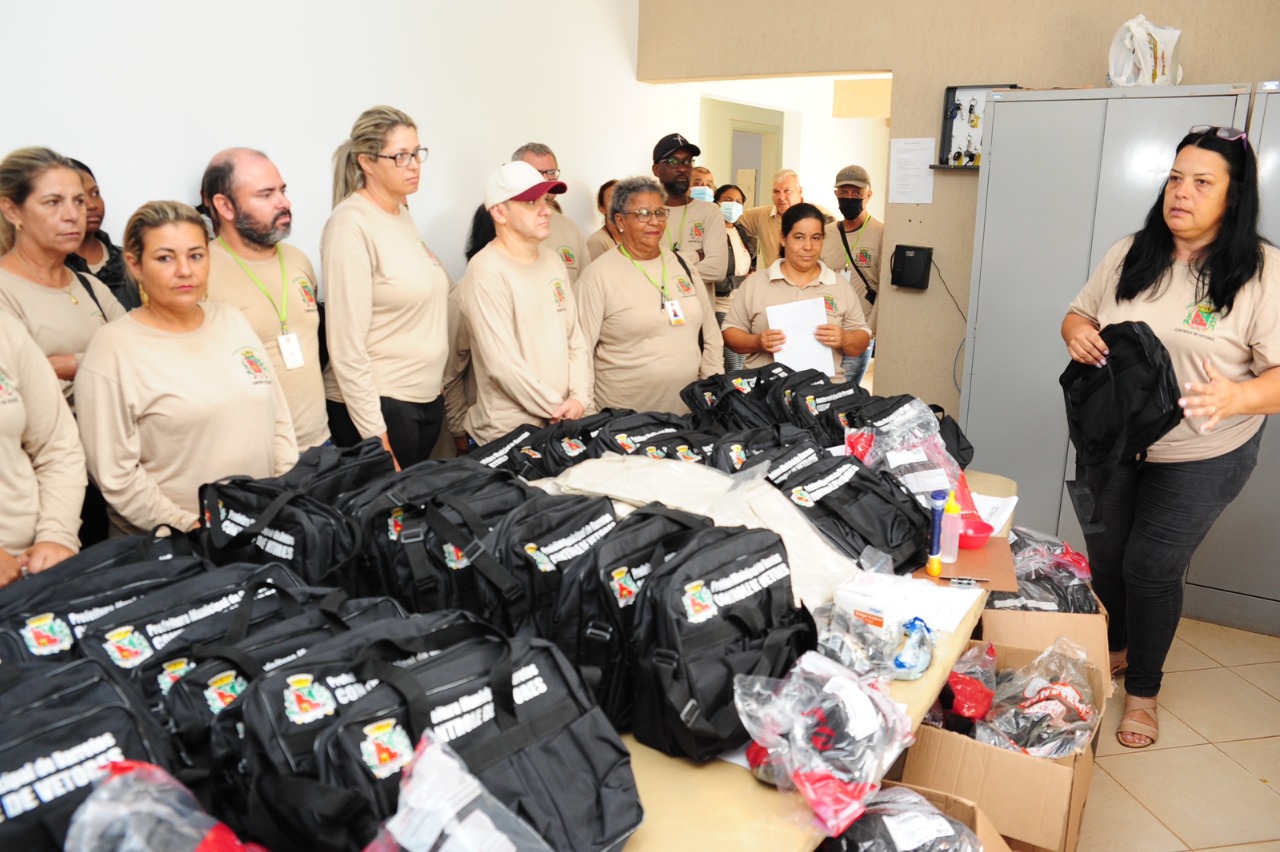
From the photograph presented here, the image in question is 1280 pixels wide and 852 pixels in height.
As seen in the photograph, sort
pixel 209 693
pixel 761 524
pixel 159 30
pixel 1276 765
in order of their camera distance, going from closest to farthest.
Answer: pixel 209 693 < pixel 761 524 < pixel 1276 765 < pixel 159 30

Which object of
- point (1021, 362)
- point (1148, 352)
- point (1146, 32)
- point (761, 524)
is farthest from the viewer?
point (1021, 362)

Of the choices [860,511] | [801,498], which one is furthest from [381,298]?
[860,511]

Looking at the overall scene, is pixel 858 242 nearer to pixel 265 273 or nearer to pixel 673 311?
pixel 673 311

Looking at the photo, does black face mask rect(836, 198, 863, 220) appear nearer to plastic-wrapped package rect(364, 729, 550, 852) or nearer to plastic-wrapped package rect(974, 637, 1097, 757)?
plastic-wrapped package rect(974, 637, 1097, 757)

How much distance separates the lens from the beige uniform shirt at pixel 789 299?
150 inches

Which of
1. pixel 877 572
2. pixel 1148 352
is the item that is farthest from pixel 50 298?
pixel 1148 352

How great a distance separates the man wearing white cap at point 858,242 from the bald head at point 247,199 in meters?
3.24

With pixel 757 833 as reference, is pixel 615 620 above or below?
above

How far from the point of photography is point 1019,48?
4590 millimetres

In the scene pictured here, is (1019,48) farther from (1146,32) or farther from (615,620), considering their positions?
(615,620)

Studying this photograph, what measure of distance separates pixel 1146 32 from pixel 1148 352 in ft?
7.11

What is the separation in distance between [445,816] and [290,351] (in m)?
2.07

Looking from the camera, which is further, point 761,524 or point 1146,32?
point 1146,32

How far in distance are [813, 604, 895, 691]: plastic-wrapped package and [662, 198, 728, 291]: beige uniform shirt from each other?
3.36m
